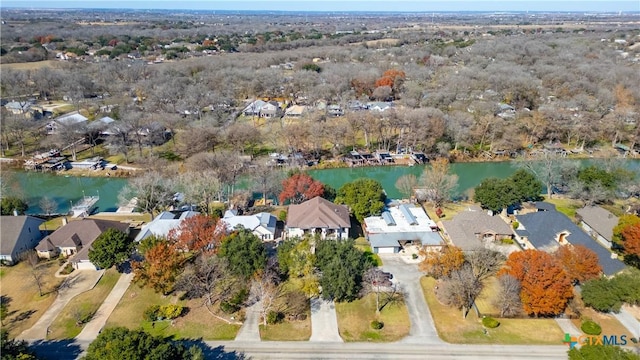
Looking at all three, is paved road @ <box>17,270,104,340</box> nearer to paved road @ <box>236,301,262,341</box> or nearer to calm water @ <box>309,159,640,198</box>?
paved road @ <box>236,301,262,341</box>

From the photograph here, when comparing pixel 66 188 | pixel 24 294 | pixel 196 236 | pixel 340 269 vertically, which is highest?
pixel 340 269

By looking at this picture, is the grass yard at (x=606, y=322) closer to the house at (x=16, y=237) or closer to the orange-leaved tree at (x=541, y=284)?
the orange-leaved tree at (x=541, y=284)

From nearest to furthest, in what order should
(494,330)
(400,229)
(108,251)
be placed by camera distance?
(494,330)
(108,251)
(400,229)

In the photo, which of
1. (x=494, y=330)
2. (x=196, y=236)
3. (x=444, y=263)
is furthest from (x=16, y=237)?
(x=494, y=330)

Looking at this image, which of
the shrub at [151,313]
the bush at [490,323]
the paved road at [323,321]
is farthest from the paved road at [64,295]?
the bush at [490,323]

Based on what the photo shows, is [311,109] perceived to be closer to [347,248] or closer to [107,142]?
[107,142]

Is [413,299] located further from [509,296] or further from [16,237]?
[16,237]
